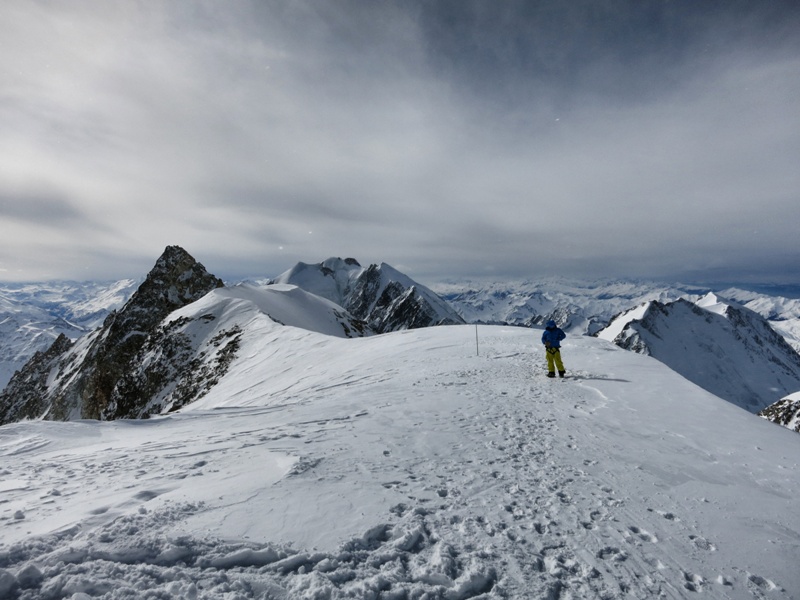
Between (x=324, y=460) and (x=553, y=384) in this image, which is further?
(x=553, y=384)

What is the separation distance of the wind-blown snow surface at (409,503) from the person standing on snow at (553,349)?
3.22 metres

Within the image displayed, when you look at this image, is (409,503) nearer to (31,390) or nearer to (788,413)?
(788,413)

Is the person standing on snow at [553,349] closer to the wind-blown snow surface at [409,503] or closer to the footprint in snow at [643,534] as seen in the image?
the wind-blown snow surface at [409,503]

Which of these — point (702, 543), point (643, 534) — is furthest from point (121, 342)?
point (702, 543)

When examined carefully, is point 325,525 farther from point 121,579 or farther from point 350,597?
point 121,579

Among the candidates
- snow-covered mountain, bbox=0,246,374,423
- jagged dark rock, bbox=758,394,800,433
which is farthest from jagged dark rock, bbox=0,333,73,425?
jagged dark rock, bbox=758,394,800,433

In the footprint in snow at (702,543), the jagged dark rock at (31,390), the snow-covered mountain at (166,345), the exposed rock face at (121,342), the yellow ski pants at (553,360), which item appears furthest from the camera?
the jagged dark rock at (31,390)

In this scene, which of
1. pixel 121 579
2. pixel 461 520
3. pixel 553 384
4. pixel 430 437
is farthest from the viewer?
pixel 553 384

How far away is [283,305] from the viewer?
56.3m

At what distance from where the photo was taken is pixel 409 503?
Result: 5066 millimetres

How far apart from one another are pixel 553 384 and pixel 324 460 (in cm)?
927

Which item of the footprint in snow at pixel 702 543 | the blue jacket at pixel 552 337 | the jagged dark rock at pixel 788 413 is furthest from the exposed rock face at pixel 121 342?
the jagged dark rock at pixel 788 413

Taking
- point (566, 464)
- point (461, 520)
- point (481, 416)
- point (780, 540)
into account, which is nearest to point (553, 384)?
point (481, 416)

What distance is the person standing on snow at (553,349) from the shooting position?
1377cm
